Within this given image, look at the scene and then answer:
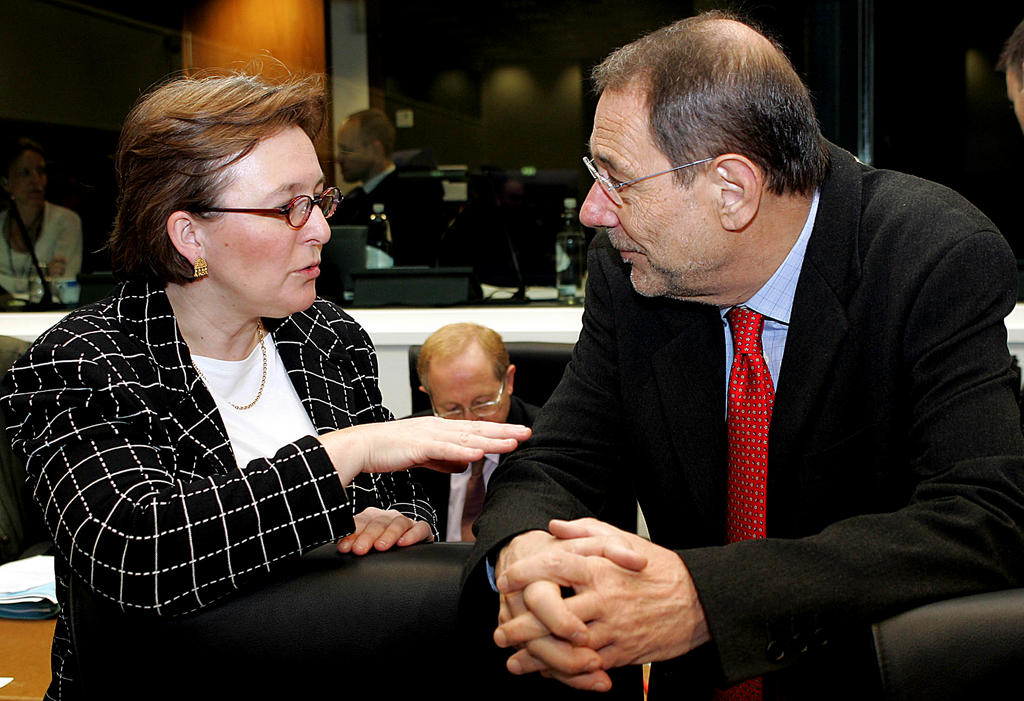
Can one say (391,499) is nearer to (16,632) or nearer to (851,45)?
(16,632)

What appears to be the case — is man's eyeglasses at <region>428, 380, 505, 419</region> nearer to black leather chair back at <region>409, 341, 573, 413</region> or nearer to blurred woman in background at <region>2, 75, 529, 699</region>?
black leather chair back at <region>409, 341, 573, 413</region>

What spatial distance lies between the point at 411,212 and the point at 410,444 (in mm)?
2988

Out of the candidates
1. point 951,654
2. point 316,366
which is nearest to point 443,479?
point 316,366

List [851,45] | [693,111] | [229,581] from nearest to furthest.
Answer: [229,581], [693,111], [851,45]

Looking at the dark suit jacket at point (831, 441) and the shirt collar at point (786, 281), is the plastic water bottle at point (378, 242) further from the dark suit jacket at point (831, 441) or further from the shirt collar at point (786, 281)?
the shirt collar at point (786, 281)

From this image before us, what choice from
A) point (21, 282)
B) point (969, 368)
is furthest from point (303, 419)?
point (21, 282)

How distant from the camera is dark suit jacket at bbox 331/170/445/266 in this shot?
4.14 metres

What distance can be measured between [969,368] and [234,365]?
3.76 ft

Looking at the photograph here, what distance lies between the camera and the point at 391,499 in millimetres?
1664

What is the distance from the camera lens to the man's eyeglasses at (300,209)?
1.48 m

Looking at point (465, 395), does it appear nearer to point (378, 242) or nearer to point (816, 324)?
point (816, 324)

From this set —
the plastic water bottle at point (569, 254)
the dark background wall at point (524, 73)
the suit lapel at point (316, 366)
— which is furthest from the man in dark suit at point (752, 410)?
the plastic water bottle at point (569, 254)

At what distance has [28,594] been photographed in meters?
1.63

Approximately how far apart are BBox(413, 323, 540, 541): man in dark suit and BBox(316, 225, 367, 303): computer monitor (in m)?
1.82
